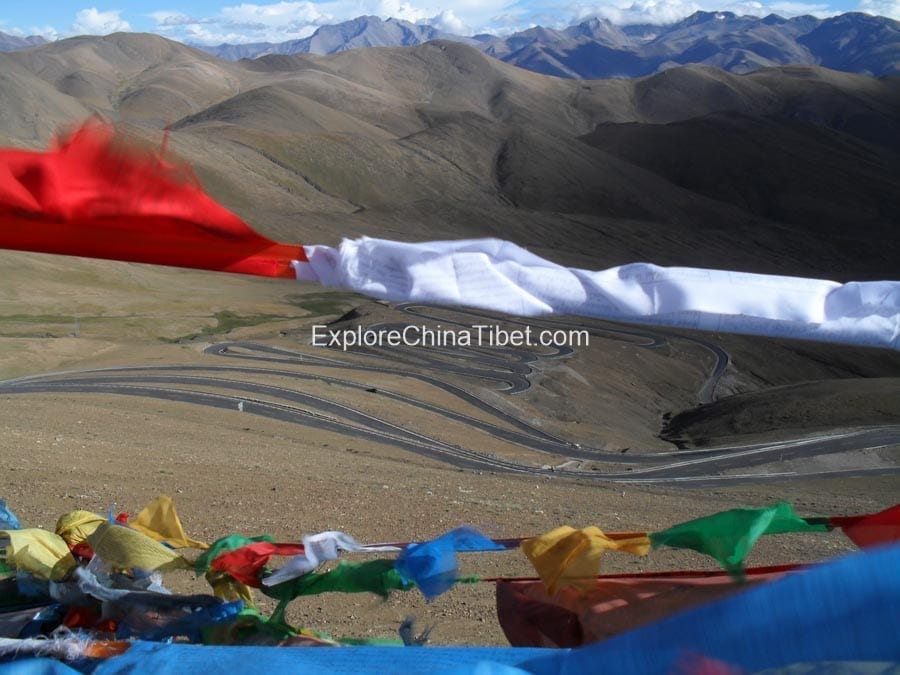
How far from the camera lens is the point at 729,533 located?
336 cm

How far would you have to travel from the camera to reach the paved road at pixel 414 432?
2767 centimetres

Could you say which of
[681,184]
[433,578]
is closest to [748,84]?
[681,184]

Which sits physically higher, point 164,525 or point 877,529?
point 877,529

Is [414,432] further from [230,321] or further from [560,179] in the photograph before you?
[560,179]

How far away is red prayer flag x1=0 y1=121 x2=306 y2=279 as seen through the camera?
304 centimetres

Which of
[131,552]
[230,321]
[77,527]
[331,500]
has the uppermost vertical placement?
[131,552]

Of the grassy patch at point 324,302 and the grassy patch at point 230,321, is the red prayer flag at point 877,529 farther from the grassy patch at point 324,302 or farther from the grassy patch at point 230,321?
the grassy patch at point 324,302

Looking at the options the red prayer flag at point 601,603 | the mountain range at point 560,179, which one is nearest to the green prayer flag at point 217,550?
the red prayer flag at point 601,603

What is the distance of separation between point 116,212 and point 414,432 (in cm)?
2695

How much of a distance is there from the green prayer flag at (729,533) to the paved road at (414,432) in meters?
21.2

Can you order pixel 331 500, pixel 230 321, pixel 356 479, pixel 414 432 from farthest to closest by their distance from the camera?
1. pixel 230 321
2. pixel 414 432
3. pixel 356 479
4. pixel 331 500

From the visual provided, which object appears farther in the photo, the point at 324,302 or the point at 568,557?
the point at 324,302

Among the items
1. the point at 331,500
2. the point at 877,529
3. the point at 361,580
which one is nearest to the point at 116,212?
the point at 361,580

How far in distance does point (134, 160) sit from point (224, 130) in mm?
124474
